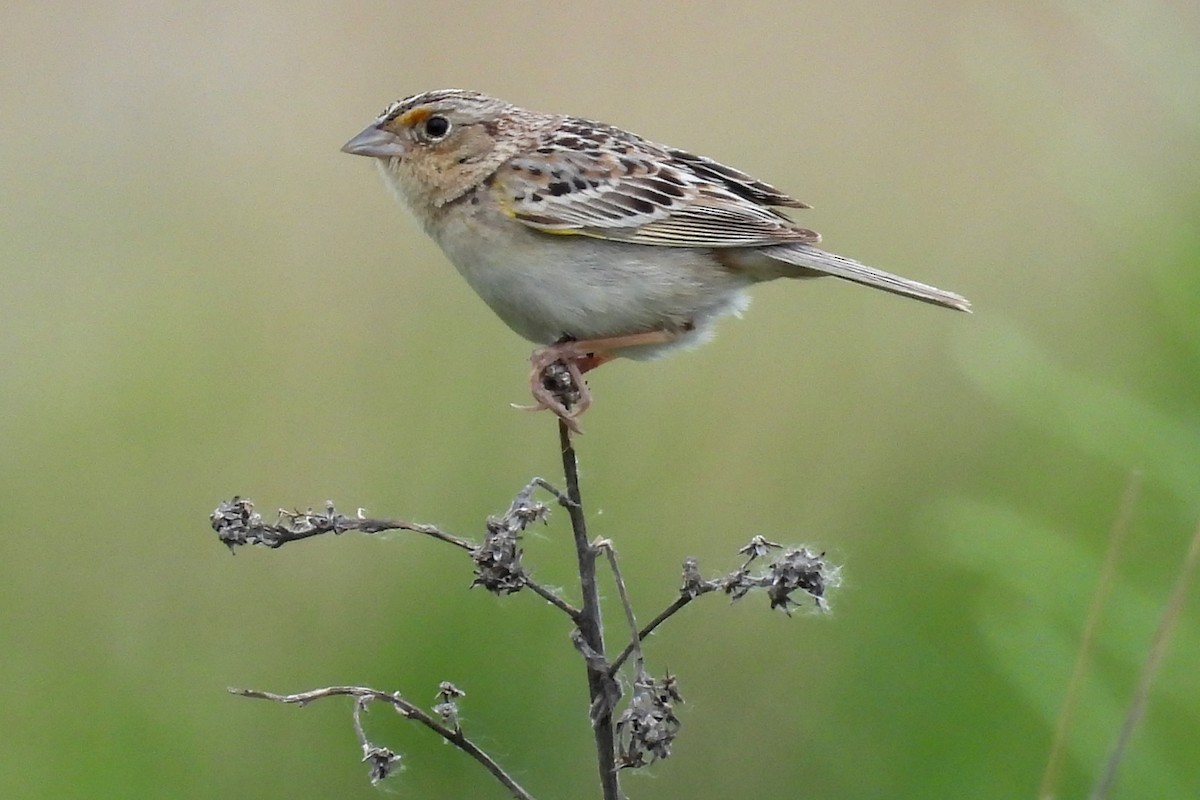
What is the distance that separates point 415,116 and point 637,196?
78 centimetres

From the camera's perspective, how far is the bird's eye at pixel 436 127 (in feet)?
16.3

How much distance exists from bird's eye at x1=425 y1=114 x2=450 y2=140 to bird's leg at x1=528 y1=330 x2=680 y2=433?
3.14 feet

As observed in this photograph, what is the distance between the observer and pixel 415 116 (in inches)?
196

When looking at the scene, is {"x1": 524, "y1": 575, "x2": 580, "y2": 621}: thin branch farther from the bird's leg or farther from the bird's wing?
the bird's wing

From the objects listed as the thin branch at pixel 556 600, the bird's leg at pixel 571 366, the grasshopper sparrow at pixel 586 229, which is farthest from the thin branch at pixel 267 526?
the grasshopper sparrow at pixel 586 229

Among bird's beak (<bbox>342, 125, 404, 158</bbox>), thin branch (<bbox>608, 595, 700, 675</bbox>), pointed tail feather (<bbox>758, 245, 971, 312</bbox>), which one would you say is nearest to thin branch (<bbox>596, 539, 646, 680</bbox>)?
thin branch (<bbox>608, 595, 700, 675</bbox>)

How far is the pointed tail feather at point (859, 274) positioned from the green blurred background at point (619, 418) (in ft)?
0.91

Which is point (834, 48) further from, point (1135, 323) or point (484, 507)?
point (484, 507)

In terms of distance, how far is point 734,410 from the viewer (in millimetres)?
6055

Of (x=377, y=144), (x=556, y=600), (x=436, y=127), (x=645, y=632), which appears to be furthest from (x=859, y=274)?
(x=556, y=600)

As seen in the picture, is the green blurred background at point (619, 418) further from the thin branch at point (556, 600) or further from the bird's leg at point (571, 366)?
the thin branch at point (556, 600)

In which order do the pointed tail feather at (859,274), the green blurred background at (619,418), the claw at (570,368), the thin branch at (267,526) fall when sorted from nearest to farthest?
the thin branch at (267,526) → the claw at (570,368) → the pointed tail feather at (859,274) → the green blurred background at (619,418)

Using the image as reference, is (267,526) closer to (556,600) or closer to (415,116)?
(556,600)

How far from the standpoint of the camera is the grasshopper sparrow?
4422mm
